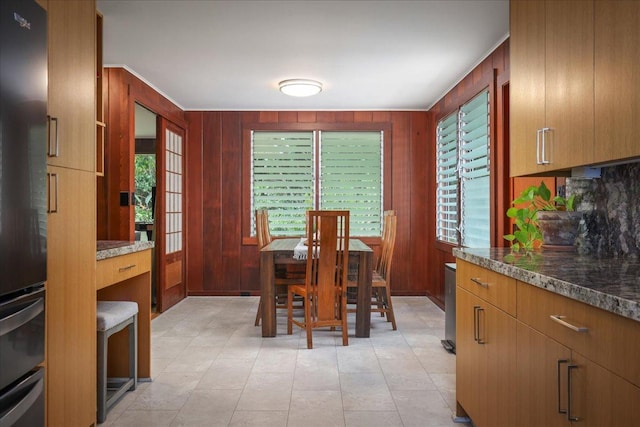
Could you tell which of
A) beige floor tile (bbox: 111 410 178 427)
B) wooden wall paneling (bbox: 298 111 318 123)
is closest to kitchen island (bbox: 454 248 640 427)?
beige floor tile (bbox: 111 410 178 427)

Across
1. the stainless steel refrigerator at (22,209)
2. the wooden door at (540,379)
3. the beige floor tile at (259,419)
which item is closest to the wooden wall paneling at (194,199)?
the beige floor tile at (259,419)

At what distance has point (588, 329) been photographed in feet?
3.80

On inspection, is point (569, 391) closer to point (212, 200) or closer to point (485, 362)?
point (485, 362)

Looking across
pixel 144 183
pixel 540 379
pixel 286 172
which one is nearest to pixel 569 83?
pixel 540 379

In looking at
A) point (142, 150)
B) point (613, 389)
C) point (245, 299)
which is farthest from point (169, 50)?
point (142, 150)

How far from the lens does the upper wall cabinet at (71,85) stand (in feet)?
6.01

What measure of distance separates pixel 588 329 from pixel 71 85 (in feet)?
6.84

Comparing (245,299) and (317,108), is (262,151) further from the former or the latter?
(245,299)

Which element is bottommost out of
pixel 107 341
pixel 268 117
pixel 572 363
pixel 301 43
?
pixel 107 341

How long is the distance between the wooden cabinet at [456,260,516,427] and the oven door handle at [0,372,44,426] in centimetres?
169

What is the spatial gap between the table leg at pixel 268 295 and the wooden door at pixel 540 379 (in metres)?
2.59

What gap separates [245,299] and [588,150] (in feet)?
15.5

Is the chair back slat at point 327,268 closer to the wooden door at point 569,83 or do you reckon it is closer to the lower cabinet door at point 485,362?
the lower cabinet door at point 485,362

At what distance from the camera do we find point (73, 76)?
78.8 inches
